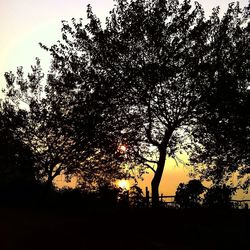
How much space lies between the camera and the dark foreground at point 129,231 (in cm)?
1720

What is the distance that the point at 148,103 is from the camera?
94.7 ft

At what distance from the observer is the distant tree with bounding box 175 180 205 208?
1214 inches

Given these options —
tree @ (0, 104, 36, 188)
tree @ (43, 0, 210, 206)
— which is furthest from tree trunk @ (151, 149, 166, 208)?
tree @ (0, 104, 36, 188)

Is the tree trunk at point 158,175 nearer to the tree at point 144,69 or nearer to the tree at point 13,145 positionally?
the tree at point 144,69

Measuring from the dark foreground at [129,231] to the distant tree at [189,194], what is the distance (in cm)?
430

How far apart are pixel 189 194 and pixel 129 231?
39.2 ft

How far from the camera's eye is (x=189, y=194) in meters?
31.0

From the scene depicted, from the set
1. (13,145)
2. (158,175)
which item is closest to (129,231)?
(158,175)

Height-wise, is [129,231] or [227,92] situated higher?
[227,92]

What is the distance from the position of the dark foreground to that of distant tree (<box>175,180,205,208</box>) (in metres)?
4.30

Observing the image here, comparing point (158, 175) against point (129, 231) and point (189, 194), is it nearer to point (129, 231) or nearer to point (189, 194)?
point (189, 194)

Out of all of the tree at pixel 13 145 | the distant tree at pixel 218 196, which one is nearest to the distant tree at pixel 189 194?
the distant tree at pixel 218 196

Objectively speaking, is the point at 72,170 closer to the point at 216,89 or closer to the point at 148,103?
the point at 148,103

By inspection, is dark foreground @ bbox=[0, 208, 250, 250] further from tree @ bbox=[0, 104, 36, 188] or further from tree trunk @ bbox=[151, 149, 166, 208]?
tree @ bbox=[0, 104, 36, 188]
